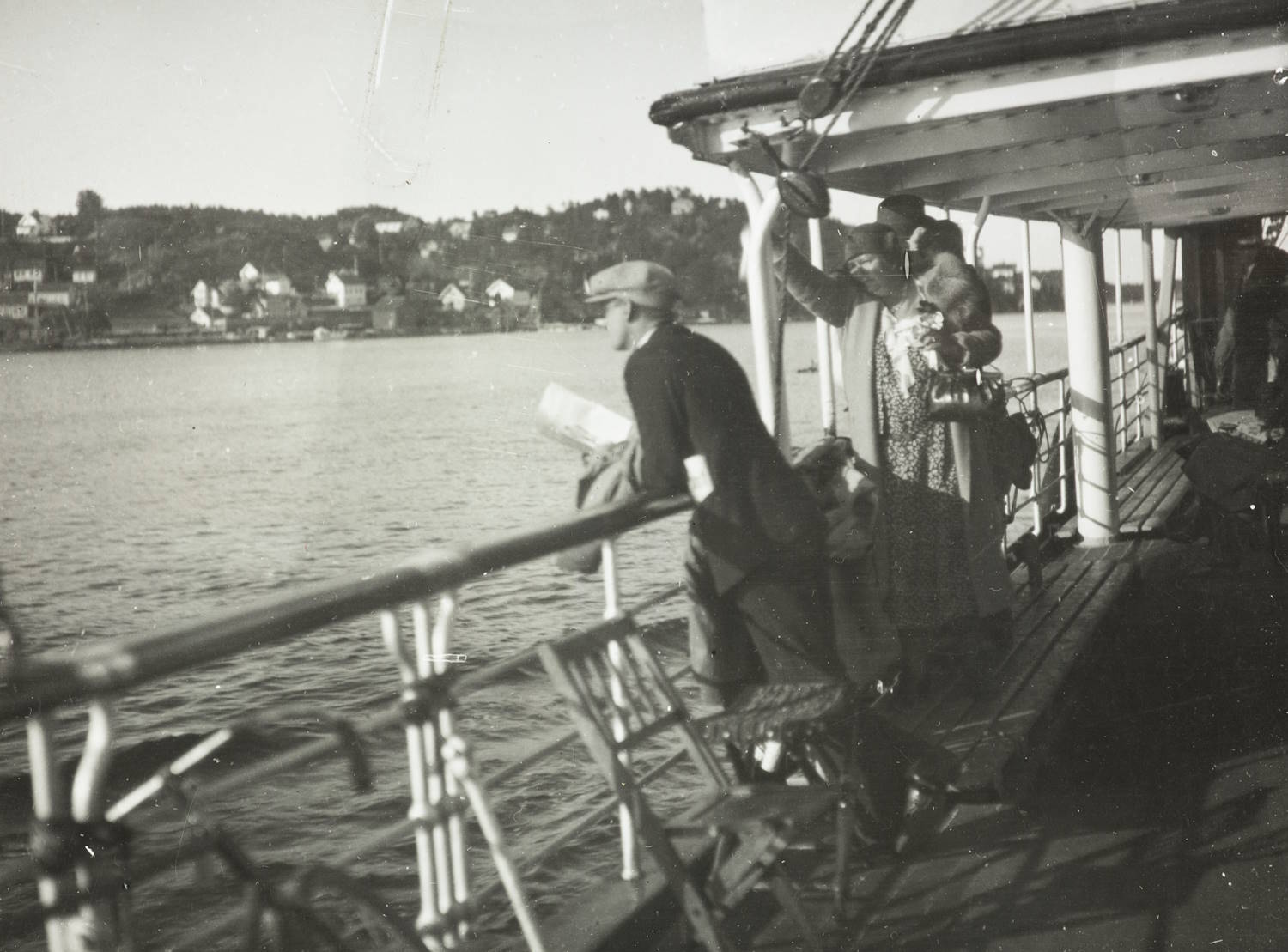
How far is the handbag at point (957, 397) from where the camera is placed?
157 inches

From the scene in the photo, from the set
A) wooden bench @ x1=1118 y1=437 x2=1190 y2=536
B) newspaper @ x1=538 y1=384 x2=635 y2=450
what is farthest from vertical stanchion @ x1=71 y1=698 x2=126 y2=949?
wooden bench @ x1=1118 y1=437 x2=1190 y2=536

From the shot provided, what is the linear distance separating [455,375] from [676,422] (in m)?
69.3

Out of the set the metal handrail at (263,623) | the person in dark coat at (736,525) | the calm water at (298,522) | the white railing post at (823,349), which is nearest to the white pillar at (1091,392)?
the white railing post at (823,349)

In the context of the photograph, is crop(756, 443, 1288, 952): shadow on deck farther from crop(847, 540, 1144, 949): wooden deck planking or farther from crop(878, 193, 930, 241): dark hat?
crop(878, 193, 930, 241): dark hat

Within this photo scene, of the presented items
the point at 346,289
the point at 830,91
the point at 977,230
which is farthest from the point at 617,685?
the point at 346,289

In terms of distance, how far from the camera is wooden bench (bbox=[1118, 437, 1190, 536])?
23.1 ft

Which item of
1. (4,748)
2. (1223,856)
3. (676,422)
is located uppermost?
(676,422)

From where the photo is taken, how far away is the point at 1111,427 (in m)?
6.66

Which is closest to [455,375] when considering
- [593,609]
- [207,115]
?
[207,115]

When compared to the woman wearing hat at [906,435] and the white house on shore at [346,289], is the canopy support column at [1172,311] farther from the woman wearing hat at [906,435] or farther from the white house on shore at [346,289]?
the white house on shore at [346,289]

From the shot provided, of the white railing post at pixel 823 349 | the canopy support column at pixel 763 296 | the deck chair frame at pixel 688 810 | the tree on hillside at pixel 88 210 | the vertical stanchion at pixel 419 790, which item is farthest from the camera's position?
the tree on hillside at pixel 88 210

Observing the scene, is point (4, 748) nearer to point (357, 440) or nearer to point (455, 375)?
point (357, 440)

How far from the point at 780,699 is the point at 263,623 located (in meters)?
1.29

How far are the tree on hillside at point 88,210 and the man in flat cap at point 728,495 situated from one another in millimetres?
8935
